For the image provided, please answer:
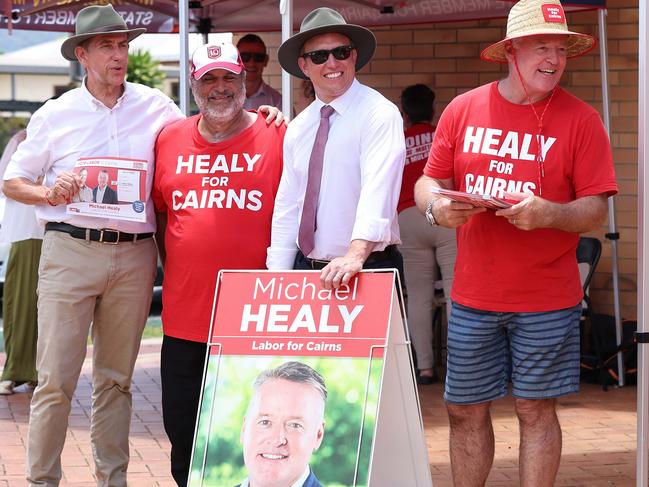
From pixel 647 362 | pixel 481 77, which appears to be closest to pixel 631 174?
pixel 481 77

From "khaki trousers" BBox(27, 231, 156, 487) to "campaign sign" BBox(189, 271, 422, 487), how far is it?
81 cm

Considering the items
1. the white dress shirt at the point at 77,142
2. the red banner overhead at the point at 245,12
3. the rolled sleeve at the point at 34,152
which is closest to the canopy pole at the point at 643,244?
the white dress shirt at the point at 77,142

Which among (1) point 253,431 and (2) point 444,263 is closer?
(1) point 253,431

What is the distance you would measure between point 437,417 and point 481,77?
10.0ft

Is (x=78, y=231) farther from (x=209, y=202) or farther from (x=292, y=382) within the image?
(x=292, y=382)

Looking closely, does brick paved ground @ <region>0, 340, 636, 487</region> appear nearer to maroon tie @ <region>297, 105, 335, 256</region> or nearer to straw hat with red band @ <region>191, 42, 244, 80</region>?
maroon tie @ <region>297, 105, 335, 256</region>

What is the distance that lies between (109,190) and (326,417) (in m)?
1.49

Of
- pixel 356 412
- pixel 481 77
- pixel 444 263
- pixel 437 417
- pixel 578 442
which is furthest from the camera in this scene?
pixel 481 77

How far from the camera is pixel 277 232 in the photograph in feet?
15.4

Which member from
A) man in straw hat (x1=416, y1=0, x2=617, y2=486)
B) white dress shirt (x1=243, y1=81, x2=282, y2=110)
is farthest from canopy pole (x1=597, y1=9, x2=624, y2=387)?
man in straw hat (x1=416, y1=0, x2=617, y2=486)

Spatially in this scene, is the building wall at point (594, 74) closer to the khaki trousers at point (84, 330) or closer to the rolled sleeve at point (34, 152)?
the khaki trousers at point (84, 330)

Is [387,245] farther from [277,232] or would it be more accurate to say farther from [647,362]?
[647,362]

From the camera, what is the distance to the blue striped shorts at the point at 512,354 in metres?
4.42

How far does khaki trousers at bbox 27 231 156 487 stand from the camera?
500 centimetres
